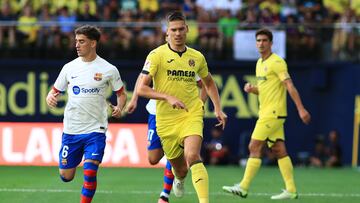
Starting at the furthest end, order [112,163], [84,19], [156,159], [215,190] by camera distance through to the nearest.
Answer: [84,19]
[112,163]
[215,190]
[156,159]

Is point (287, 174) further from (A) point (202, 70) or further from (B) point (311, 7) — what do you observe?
(B) point (311, 7)

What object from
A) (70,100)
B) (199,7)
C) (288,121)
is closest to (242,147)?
(288,121)

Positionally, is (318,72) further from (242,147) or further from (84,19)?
(84,19)

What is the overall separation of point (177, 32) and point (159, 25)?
11615 mm

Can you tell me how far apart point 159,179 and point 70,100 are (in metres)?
6.50

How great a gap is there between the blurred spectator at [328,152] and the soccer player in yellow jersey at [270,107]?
28.1ft

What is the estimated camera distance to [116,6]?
74.9 feet

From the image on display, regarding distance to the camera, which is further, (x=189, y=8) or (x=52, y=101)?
(x=189, y=8)

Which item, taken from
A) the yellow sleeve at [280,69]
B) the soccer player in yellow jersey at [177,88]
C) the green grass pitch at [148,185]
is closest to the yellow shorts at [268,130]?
the yellow sleeve at [280,69]

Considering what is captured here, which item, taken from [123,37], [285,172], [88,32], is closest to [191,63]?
[88,32]

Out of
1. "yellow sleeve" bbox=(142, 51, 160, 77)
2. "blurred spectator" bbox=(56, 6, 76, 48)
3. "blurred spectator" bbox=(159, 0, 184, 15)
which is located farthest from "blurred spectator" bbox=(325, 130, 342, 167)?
"yellow sleeve" bbox=(142, 51, 160, 77)

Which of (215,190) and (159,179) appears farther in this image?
(159,179)

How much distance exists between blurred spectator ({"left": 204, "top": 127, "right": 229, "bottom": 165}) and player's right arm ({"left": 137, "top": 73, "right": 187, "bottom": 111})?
11672mm

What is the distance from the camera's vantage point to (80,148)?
11.0 m
